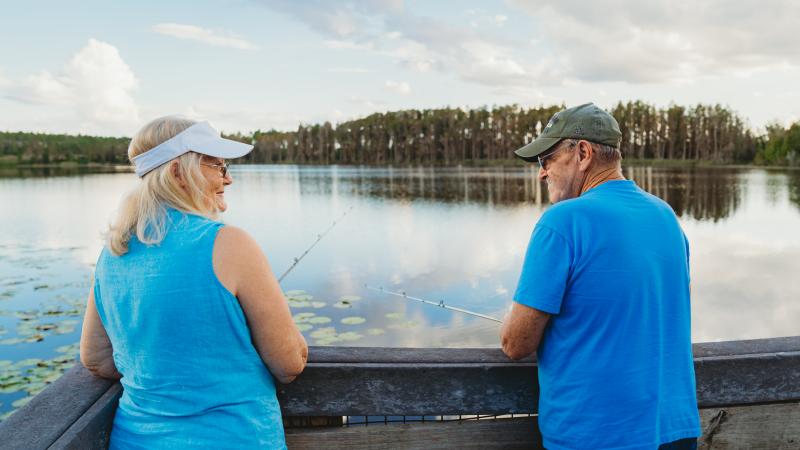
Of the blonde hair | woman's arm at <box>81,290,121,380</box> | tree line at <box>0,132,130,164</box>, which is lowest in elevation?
woman's arm at <box>81,290,121,380</box>

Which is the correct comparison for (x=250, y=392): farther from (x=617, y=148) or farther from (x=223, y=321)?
(x=617, y=148)

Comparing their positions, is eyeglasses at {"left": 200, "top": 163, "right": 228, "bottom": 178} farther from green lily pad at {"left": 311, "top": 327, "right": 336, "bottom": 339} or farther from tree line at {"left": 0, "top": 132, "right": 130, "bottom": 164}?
tree line at {"left": 0, "top": 132, "right": 130, "bottom": 164}

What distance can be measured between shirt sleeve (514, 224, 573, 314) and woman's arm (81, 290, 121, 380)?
1.24m

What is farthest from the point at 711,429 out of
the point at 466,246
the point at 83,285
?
the point at 466,246

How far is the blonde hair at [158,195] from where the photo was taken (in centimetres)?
154

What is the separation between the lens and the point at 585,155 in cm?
186

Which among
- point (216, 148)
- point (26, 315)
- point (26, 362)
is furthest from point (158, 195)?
point (26, 315)

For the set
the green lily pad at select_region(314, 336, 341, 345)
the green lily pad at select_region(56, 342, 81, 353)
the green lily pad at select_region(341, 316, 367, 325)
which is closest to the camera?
the green lily pad at select_region(56, 342, 81, 353)

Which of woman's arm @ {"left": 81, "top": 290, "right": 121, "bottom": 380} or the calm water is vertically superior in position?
woman's arm @ {"left": 81, "top": 290, "right": 121, "bottom": 380}

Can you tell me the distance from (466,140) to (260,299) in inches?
4985

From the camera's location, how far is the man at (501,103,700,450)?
158cm

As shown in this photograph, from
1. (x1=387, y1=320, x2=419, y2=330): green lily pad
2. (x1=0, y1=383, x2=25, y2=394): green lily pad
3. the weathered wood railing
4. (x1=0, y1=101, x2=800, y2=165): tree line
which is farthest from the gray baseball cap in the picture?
(x1=0, y1=101, x2=800, y2=165): tree line

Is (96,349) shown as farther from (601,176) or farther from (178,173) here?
(601,176)

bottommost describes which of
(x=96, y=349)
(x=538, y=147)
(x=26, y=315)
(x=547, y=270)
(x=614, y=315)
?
(x=26, y=315)
